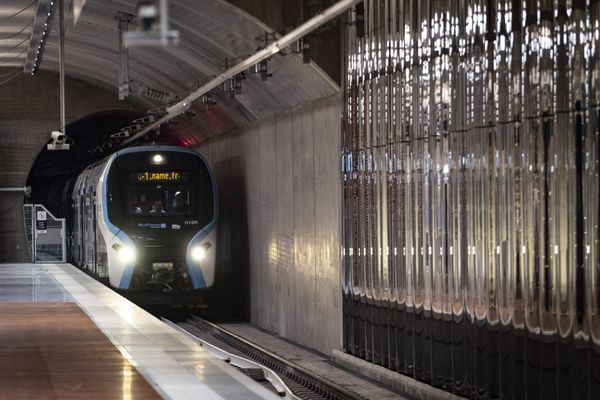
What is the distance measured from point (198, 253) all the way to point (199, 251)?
2.0 inches

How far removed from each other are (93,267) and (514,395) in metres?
15.5

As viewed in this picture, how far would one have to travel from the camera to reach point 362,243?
15070 millimetres

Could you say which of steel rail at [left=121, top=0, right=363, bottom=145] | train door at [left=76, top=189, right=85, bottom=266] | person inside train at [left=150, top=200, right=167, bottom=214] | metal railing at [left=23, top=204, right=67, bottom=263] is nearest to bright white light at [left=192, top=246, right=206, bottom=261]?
person inside train at [left=150, top=200, right=167, bottom=214]

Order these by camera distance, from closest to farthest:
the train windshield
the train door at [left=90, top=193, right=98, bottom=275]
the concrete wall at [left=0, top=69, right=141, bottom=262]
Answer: the train windshield, the train door at [left=90, top=193, right=98, bottom=275], the concrete wall at [left=0, top=69, right=141, bottom=262]

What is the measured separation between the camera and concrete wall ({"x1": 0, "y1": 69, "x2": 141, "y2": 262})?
101 feet

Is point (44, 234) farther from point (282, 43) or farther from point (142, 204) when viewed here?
point (282, 43)

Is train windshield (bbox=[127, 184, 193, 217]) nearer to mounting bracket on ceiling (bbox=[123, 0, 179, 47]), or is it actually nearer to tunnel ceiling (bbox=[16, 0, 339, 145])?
tunnel ceiling (bbox=[16, 0, 339, 145])

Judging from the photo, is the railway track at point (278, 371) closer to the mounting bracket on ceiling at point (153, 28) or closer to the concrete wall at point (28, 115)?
the mounting bracket on ceiling at point (153, 28)

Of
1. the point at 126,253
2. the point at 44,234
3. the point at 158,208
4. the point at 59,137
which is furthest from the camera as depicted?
the point at 44,234

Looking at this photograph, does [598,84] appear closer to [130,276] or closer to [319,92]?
[319,92]

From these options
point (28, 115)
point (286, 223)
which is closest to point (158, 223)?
point (286, 223)

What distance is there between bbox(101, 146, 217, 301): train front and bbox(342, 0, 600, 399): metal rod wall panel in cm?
722

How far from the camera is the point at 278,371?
54.7ft

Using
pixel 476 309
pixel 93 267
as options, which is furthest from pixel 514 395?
pixel 93 267
